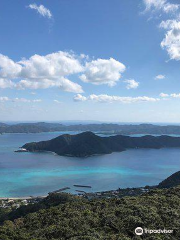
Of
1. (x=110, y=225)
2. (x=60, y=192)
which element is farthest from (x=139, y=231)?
(x=60, y=192)

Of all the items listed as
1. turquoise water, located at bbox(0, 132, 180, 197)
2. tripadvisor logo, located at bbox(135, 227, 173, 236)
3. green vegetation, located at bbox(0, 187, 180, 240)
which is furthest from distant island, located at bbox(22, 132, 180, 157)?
tripadvisor logo, located at bbox(135, 227, 173, 236)

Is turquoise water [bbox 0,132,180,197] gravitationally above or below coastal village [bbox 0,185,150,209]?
below

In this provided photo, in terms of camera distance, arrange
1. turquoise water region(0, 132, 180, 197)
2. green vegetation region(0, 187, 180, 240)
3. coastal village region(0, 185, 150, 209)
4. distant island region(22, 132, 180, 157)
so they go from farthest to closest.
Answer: distant island region(22, 132, 180, 157), turquoise water region(0, 132, 180, 197), coastal village region(0, 185, 150, 209), green vegetation region(0, 187, 180, 240)

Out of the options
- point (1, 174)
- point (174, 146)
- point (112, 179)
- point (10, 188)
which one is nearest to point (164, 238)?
point (10, 188)

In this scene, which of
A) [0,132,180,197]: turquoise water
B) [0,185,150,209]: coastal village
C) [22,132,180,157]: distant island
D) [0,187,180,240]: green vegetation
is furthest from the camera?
[22,132,180,157]: distant island

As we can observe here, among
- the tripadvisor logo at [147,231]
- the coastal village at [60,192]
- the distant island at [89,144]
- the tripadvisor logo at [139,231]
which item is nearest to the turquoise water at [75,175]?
the coastal village at [60,192]

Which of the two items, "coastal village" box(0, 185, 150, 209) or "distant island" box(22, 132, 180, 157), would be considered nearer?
"coastal village" box(0, 185, 150, 209)

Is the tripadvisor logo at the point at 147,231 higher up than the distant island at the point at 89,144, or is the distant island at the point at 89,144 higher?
the tripadvisor logo at the point at 147,231

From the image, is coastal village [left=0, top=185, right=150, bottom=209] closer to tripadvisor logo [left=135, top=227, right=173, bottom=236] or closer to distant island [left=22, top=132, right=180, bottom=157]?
tripadvisor logo [left=135, top=227, right=173, bottom=236]

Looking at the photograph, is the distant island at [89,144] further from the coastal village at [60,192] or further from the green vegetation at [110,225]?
the green vegetation at [110,225]
